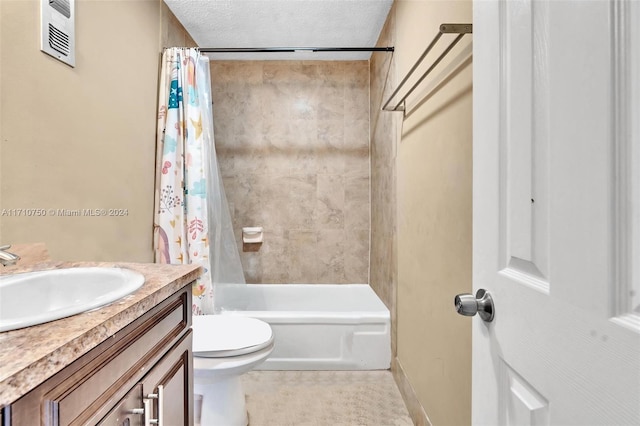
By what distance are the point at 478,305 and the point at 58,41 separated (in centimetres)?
165

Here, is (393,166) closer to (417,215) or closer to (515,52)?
(417,215)

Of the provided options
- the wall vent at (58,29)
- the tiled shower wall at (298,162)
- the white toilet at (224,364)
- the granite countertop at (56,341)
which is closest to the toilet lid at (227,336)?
the white toilet at (224,364)

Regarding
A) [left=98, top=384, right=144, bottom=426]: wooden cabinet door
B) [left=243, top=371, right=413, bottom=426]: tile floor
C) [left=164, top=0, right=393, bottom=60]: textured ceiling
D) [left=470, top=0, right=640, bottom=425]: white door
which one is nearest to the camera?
[left=470, top=0, right=640, bottom=425]: white door

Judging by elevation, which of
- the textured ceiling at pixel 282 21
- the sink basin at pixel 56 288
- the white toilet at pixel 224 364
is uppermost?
the textured ceiling at pixel 282 21

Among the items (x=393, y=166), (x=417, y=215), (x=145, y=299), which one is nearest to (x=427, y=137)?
(x=417, y=215)

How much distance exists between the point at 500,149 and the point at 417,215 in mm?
945

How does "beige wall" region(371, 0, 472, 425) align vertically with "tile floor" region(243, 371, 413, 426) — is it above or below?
above

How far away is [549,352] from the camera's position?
0.43 metres

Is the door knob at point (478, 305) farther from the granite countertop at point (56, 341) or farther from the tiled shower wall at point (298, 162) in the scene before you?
the tiled shower wall at point (298, 162)

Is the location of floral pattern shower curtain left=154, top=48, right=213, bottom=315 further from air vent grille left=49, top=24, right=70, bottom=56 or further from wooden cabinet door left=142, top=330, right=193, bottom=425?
wooden cabinet door left=142, top=330, right=193, bottom=425

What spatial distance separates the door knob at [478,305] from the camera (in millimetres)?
595

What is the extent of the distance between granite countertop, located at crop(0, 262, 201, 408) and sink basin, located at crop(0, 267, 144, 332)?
0.20 ft

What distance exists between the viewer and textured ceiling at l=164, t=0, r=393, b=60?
76.5 inches

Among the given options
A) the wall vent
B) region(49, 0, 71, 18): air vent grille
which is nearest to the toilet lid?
the wall vent
